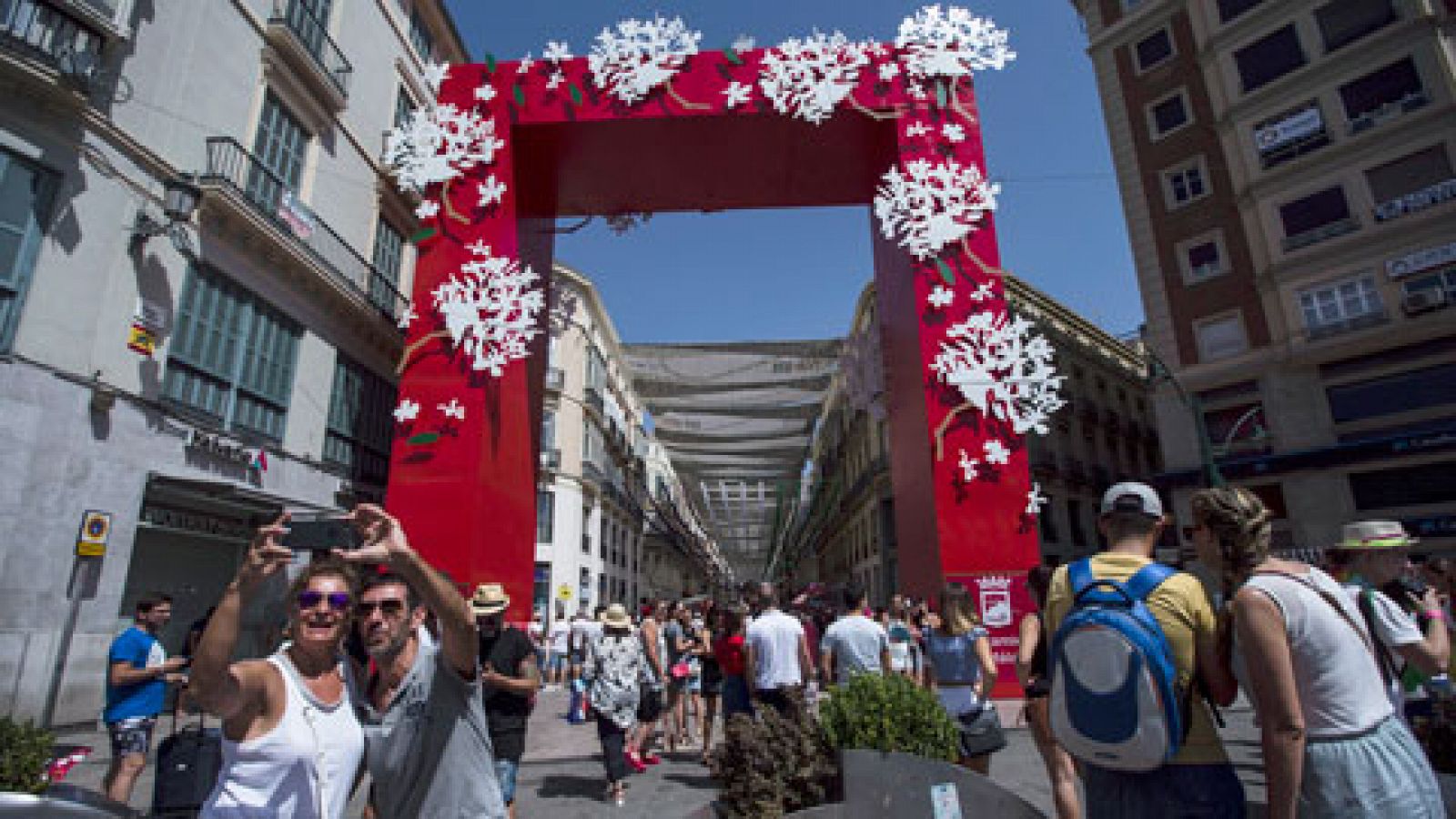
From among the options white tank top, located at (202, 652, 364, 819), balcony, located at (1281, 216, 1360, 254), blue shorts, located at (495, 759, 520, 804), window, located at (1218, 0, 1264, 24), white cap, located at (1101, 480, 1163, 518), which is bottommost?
blue shorts, located at (495, 759, 520, 804)

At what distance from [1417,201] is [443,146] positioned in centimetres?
2351

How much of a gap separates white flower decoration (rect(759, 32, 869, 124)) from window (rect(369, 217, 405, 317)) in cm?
966

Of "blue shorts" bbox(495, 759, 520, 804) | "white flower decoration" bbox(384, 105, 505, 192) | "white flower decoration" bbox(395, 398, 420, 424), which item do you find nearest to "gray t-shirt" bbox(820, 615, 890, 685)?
"blue shorts" bbox(495, 759, 520, 804)

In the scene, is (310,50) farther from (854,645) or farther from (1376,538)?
(1376,538)

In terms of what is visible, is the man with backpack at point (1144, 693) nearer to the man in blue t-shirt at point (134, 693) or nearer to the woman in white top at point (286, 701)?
the woman in white top at point (286, 701)

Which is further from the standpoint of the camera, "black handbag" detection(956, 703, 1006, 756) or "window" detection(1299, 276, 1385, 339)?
"window" detection(1299, 276, 1385, 339)

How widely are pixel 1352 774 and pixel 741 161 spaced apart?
10.9 m

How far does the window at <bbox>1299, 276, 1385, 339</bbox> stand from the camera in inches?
736

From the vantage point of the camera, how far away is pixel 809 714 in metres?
4.30

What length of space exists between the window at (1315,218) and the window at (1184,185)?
2.78 m

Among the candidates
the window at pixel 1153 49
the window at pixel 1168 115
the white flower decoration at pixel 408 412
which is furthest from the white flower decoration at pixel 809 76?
the window at pixel 1153 49

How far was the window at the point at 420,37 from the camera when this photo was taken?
17706mm

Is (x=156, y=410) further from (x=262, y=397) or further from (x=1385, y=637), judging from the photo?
(x=1385, y=637)

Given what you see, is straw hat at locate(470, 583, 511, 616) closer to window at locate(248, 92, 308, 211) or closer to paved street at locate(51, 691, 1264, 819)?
paved street at locate(51, 691, 1264, 819)
